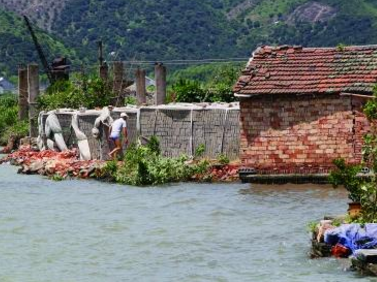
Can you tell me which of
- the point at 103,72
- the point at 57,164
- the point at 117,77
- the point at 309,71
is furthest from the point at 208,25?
the point at 309,71

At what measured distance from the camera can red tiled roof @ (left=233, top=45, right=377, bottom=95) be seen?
3070 cm

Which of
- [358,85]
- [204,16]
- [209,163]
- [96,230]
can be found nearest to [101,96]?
[209,163]

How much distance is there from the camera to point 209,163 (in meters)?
32.4

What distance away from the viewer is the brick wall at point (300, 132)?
30.4 meters

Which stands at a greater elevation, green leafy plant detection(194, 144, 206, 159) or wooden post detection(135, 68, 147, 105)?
wooden post detection(135, 68, 147, 105)

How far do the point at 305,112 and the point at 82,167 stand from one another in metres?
7.32

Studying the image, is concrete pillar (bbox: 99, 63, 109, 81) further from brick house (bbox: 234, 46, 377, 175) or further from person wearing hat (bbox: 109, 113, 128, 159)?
brick house (bbox: 234, 46, 377, 175)

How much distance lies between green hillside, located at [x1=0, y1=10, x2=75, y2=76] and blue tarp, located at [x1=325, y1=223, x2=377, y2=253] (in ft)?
274

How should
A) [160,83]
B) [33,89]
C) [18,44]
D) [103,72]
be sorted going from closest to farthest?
1. [160,83]
2. [103,72]
3. [33,89]
4. [18,44]

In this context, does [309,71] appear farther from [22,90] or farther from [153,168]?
[22,90]

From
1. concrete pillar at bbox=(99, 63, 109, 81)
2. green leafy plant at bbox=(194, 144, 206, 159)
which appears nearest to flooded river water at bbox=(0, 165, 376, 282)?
green leafy plant at bbox=(194, 144, 206, 159)

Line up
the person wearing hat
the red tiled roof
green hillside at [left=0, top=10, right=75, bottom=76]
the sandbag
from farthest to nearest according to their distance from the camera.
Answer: green hillside at [left=0, top=10, right=75, bottom=76], the sandbag, the person wearing hat, the red tiled roof

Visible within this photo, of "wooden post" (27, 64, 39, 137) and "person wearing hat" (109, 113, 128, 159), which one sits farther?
"wooden post" (27, 64, 39, 137)

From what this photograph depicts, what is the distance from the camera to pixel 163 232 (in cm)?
2322
